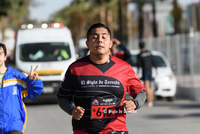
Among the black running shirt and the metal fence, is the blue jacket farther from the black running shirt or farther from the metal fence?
the metal fence

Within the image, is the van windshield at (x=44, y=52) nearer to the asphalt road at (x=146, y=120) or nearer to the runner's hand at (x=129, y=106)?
the asphalt road at (x=146, y=120)

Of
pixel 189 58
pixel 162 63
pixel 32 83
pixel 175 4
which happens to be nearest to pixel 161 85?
pixel 162 63

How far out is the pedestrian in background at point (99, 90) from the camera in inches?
167

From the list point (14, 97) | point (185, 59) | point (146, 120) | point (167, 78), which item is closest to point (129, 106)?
point (14, 97)

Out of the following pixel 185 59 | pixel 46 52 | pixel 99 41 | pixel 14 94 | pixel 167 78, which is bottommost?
pixel 167 78

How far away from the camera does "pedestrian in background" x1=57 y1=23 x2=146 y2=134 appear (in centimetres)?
425

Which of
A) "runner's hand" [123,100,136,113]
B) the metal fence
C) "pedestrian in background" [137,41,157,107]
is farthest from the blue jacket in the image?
the metal fence

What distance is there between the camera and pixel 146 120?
10875 millimetres

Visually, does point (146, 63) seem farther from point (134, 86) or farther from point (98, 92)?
point (98, 92)

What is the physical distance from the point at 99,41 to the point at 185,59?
44.9 ft

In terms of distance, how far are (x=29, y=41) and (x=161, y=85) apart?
13.8ft

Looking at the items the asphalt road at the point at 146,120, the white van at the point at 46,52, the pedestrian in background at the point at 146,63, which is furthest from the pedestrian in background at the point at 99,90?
the white van at the point at 46,52

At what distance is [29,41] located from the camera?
47.8ft

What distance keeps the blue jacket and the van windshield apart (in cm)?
901
